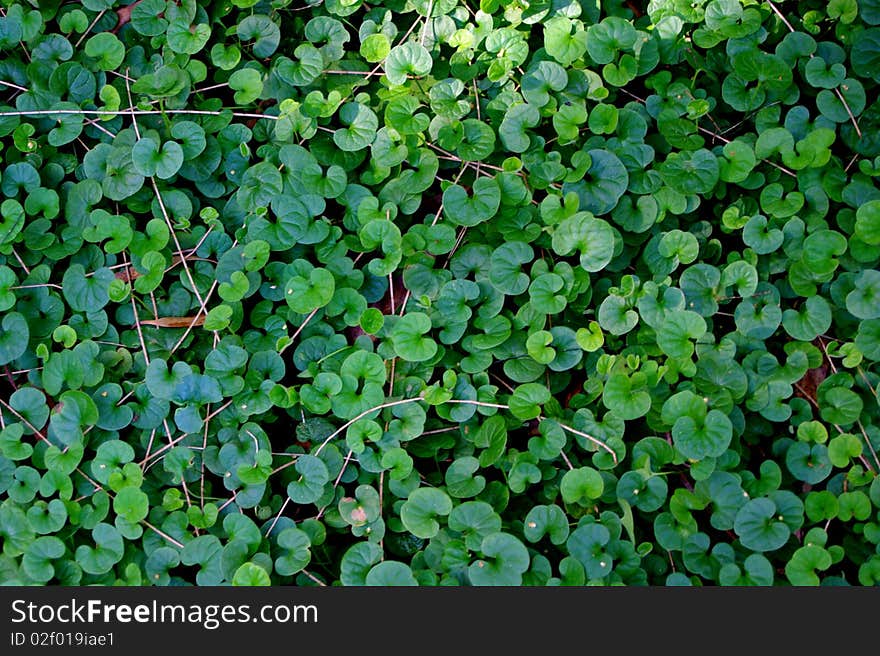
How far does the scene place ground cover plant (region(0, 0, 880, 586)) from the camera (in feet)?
6.43

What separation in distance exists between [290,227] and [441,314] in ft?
1.57

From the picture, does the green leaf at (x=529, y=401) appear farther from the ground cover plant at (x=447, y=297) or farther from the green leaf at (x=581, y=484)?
the green leaf at (x=581, y=484)

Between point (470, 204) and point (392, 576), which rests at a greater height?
point (470, 204)

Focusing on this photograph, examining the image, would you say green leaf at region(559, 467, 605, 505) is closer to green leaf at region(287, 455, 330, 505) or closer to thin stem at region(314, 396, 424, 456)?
thin stem at region(314, 396, 424, 456)

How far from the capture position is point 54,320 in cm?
215

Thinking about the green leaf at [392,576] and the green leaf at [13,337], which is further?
the green leaf at [13,337]

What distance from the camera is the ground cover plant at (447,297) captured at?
1960 mm

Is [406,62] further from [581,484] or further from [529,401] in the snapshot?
[581,484]

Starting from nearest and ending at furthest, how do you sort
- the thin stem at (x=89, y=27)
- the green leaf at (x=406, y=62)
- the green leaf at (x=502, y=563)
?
the green leaf at (x=502, y=563) < the green leaf at (x=406, y=62) < the thin stem at (x=89, y=27)

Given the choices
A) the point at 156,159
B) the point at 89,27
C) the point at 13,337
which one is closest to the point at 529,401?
the point at 156,159

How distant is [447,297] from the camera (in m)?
2.04

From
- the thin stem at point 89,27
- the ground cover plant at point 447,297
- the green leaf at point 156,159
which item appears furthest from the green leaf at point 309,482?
the thin stem at point 89,27

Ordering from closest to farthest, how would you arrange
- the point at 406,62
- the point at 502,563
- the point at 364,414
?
1. the point at 502,563
2. the point at 364,414
3. the point at 406,62

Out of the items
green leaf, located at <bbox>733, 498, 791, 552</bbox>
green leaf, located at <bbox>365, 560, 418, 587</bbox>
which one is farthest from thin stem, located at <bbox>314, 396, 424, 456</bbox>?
green leaf, located at <bbox>733, 498, 791, 552</bbox>
